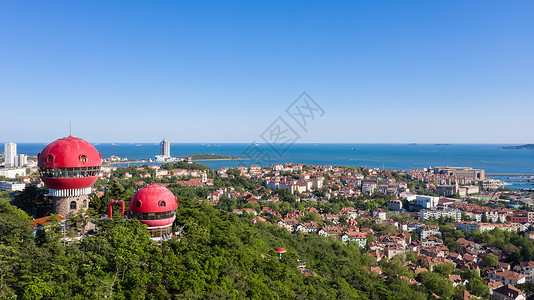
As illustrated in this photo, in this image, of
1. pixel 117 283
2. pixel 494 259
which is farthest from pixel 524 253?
pixel 117 283

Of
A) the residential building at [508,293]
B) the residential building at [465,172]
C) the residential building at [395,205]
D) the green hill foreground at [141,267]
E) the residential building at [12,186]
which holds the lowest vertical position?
the residential building at [508,293]

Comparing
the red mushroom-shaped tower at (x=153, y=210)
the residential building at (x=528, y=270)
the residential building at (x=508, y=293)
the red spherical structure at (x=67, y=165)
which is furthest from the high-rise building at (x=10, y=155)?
the residential building at (x=528, y=270)

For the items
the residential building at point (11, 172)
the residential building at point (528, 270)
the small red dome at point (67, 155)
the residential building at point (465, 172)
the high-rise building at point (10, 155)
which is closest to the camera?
the small red dome at point (67, 155)

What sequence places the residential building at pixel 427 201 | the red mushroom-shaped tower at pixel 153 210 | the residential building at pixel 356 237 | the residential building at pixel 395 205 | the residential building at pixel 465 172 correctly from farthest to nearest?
the residential building at pixel 465 172 → the residential building at pixel 427 201 → the residential building at pixel 395 205 → the residential building at pixel 356 237 → the red mushroom-shaped tower at pixel 153 210

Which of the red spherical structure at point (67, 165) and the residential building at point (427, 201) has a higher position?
the red spherical structure at point (67, 165)

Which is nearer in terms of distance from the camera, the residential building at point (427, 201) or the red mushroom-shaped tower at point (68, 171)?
the red mushroom-shaped tower at point (68, 171)

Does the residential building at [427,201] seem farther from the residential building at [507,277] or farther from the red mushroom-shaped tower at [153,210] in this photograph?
the red mushroom-shaped tower at [153,210]

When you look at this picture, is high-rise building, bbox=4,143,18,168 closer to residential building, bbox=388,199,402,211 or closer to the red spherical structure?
the red spherical structure
